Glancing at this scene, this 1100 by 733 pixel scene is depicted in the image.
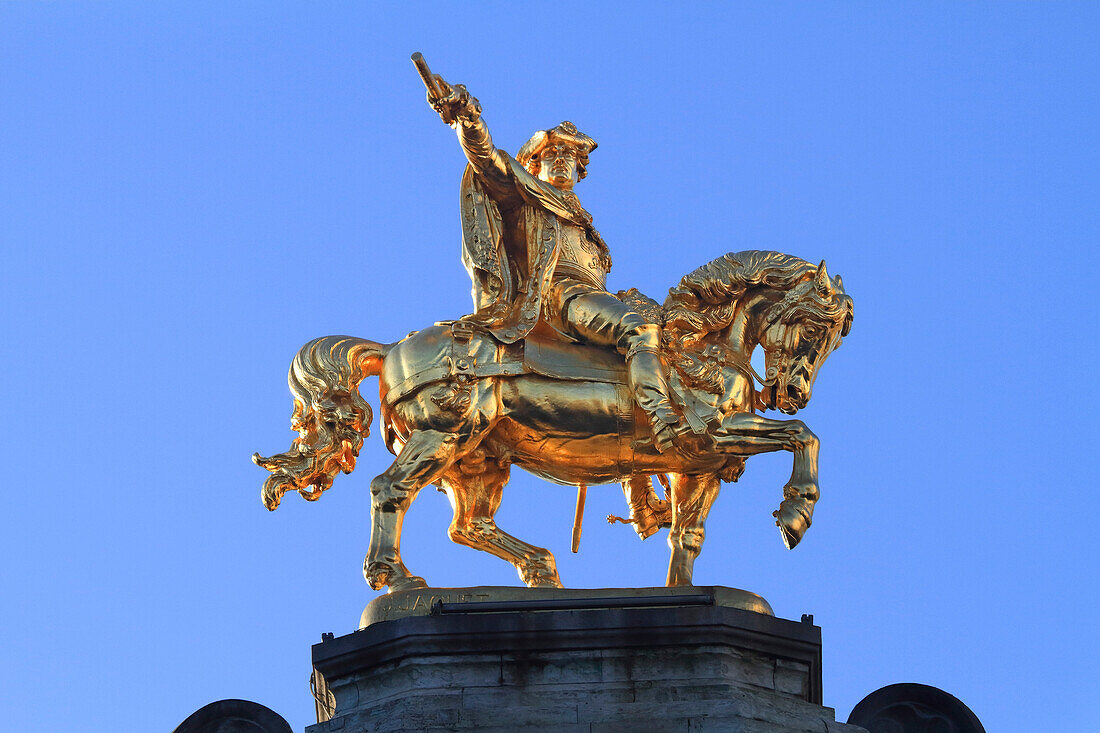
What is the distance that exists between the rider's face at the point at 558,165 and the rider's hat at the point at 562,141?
49 mm

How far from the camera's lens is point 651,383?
17812mm

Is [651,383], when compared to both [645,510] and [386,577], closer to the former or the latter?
[645,510]

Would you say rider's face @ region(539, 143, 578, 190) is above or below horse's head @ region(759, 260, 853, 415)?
above

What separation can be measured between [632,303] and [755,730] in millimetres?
4386

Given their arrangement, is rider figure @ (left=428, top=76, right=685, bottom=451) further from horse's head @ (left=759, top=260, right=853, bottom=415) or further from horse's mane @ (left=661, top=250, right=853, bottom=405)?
horse's head @ (left=759, top=260, right=853, bottom=415)

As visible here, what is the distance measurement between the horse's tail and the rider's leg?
1819 millimetres

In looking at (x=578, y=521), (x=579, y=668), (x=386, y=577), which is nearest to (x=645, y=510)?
(x=578, y=521)

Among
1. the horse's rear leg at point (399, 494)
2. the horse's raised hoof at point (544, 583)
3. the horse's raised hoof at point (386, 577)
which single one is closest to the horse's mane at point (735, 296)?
the horse's rear leg at point (399, 494)

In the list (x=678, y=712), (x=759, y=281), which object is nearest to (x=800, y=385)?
(x=759, y=281)

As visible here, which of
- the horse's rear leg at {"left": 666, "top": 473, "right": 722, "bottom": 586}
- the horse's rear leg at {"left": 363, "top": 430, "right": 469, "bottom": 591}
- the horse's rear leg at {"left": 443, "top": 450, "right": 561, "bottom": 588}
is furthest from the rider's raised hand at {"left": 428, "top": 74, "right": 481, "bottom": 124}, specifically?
the horse's rear leg at {"left": 666, "top": 473, "right": 722, "bottom": 586}

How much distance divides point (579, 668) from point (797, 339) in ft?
12.9

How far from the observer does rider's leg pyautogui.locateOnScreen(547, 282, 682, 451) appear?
698 inches

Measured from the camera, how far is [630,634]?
53.7 feet

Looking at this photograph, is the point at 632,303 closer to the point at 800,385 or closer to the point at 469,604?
the point at 800,385
